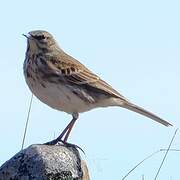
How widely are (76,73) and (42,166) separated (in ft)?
12.9

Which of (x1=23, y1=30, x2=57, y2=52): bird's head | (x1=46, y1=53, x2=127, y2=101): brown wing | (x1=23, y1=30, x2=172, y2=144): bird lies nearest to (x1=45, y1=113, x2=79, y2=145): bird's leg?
(x1=23, y1=30, x2=172, y2=144): bird

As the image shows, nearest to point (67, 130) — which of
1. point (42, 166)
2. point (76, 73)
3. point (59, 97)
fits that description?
point (59, 97)

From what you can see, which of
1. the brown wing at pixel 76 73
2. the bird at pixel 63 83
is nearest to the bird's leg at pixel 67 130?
the bird at pixel 63 83

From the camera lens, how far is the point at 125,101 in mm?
9188

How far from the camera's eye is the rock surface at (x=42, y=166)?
5.02m

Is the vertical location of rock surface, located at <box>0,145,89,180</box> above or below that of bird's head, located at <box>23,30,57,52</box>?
below

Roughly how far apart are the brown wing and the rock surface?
11.0 feet

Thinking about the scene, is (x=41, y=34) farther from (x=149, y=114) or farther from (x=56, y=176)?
(x=56, y=176)

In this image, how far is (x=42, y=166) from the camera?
5.04 metres

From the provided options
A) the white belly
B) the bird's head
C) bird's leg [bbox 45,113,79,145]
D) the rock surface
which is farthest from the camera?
the bird's head

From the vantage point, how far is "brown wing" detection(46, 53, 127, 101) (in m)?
8.70

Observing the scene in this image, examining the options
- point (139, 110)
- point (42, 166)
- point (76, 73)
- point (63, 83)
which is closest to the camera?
point (42, 166)

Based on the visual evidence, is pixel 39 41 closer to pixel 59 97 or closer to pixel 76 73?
pixel 76 73

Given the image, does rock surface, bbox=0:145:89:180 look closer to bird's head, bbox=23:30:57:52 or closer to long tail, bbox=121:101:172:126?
bird's head, bbox=23:30:57:52
